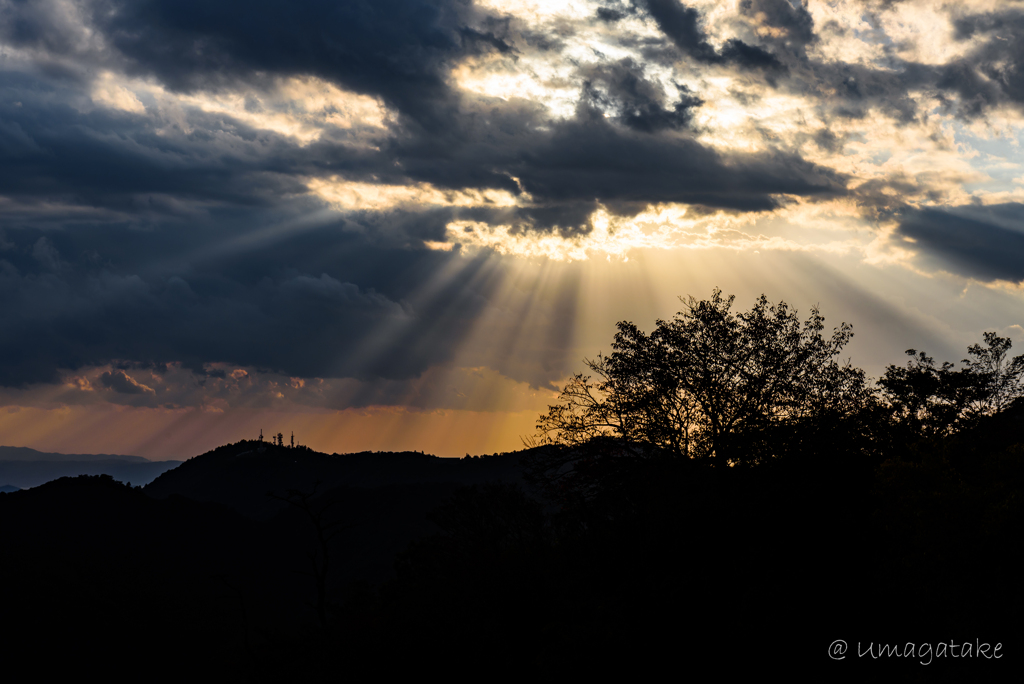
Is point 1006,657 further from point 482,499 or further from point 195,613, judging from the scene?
point 195,613

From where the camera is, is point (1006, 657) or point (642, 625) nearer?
point (1006, 657)

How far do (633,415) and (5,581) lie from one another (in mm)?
155369

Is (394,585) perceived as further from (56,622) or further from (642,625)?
(56,622)

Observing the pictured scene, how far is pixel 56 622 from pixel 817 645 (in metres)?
149

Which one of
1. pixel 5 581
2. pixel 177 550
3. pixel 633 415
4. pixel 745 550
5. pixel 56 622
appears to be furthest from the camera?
pixel 177 550

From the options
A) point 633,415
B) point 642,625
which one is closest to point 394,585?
point 633,415

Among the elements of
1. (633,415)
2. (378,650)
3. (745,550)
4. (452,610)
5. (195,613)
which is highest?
(633,415)

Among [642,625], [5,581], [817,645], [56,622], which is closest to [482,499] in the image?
[642,625]

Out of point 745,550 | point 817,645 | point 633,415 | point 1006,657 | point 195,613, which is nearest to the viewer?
point 1006,657

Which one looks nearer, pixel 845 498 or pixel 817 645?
pixel 817 645

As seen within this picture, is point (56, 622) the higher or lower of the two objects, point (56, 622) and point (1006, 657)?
the lower

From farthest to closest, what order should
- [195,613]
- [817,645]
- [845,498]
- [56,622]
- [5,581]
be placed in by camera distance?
[195,613]
[5,581]
[56,622]
[845,498]
[817,645]

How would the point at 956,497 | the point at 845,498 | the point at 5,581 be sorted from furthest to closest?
the point at 5,581
the point at 845,498
the point at 956,497

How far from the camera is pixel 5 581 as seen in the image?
142750mm
